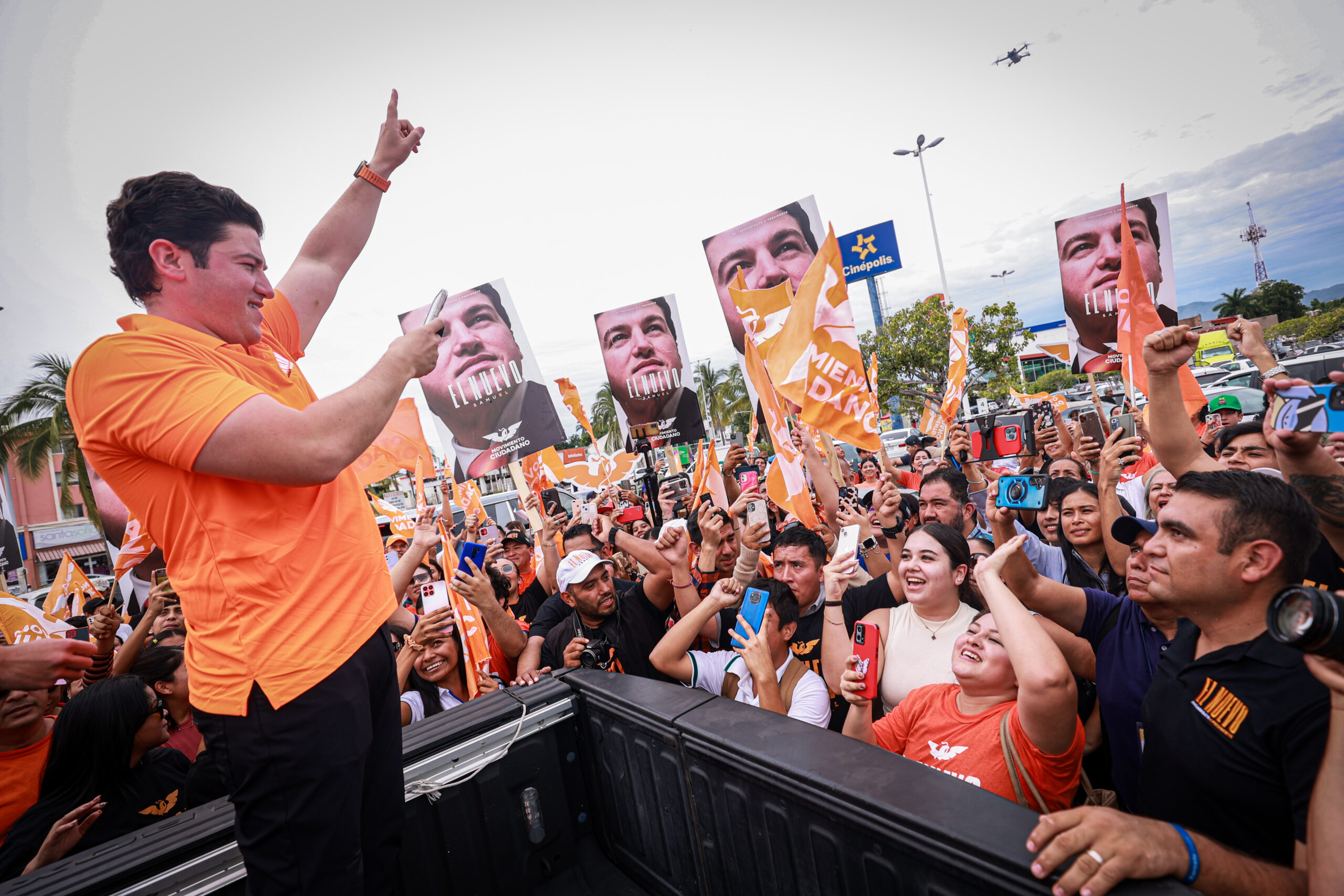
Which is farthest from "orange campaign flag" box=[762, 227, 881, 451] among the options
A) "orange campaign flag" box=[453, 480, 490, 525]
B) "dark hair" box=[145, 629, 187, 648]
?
"dark hair" box=[145, 629, 187, 648]

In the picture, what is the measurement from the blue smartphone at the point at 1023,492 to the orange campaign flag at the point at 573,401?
309 inches

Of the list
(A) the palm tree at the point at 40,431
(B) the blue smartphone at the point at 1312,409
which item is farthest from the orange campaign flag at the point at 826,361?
(A) the palm tree at the point at 40,431

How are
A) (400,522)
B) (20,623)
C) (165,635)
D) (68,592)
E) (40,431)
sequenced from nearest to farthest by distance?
(20,623)
(165,635)
(68,592)
(400,522)
(40,431)

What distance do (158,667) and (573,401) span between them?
823 cm

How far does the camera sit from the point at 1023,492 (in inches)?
111

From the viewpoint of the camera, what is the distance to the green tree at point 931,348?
24.5 meters

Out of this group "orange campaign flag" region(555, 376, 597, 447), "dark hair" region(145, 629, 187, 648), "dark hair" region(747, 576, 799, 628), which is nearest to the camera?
"dark hair" region(747, 576, 799, 628)

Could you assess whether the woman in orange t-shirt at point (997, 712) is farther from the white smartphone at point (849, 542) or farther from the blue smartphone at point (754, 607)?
the white smartphone at point (849, 542)

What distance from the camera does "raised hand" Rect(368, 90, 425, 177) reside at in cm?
198

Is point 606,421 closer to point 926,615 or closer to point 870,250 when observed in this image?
point 870,250

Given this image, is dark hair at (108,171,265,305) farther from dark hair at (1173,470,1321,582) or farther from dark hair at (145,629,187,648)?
dark hair at (145,629,187,648)

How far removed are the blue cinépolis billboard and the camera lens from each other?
2320 cm

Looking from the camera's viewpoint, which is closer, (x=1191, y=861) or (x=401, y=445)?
(x=1191, y=861)

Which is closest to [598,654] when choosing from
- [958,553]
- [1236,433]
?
[958,553]
